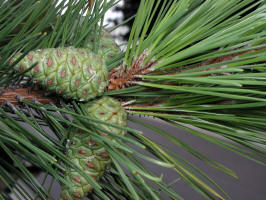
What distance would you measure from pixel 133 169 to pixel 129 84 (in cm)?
10

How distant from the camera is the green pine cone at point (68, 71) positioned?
197mm

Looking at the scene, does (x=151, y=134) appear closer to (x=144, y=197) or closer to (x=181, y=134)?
(x=181, y=134)

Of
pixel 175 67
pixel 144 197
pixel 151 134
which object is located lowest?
pixel 151 134

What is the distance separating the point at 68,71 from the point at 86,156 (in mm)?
68

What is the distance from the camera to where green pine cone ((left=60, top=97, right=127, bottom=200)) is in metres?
0.21

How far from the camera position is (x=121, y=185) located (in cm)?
25

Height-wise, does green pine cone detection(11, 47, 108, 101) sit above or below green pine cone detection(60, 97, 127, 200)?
above

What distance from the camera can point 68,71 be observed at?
0.66 feet

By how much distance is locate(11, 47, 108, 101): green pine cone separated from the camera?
20 cm

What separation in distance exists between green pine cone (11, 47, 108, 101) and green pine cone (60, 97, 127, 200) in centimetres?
2

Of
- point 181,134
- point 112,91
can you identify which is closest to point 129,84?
point 112,91

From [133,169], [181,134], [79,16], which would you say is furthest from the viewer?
[181,134]

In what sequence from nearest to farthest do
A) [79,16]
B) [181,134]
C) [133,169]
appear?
[133,169]
[79,16]
[181,134]

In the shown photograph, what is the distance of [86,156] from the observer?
8.2 inches
